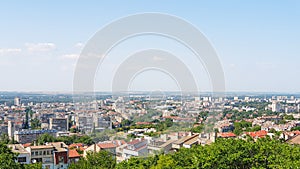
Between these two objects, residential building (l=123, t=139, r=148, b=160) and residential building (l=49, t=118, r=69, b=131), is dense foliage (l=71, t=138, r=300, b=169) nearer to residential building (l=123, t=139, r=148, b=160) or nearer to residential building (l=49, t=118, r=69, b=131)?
residential building (l=123, t=139, r=148, b=160)

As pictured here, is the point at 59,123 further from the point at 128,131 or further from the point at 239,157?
the point at 239,157

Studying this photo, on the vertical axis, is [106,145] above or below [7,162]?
below

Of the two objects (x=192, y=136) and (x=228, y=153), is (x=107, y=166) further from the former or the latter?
(x=192, y=136)

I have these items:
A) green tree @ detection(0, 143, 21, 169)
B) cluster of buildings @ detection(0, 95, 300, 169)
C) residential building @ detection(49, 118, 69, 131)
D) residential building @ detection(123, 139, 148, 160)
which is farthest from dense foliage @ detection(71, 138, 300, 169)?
residential building @ detection(49, 118, 69, 131)

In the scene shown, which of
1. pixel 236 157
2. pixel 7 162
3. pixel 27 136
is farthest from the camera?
pixel 27 136

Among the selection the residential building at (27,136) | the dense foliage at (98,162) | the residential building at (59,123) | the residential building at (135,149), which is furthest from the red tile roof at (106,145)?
the residential building at (59,123)

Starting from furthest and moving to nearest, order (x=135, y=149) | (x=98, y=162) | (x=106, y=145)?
(x=106, y=145)
(x=135, y=149)
(x=98, y=162)

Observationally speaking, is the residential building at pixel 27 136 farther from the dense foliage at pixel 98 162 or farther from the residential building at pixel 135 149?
the dense foliage at pixel 98 162

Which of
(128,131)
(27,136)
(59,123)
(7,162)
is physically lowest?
(27,136)

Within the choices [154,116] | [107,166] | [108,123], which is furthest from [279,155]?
[154,116]

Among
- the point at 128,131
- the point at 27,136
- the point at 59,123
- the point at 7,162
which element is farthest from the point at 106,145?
the point at 59,123

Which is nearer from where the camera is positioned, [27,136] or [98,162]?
[98,162]
